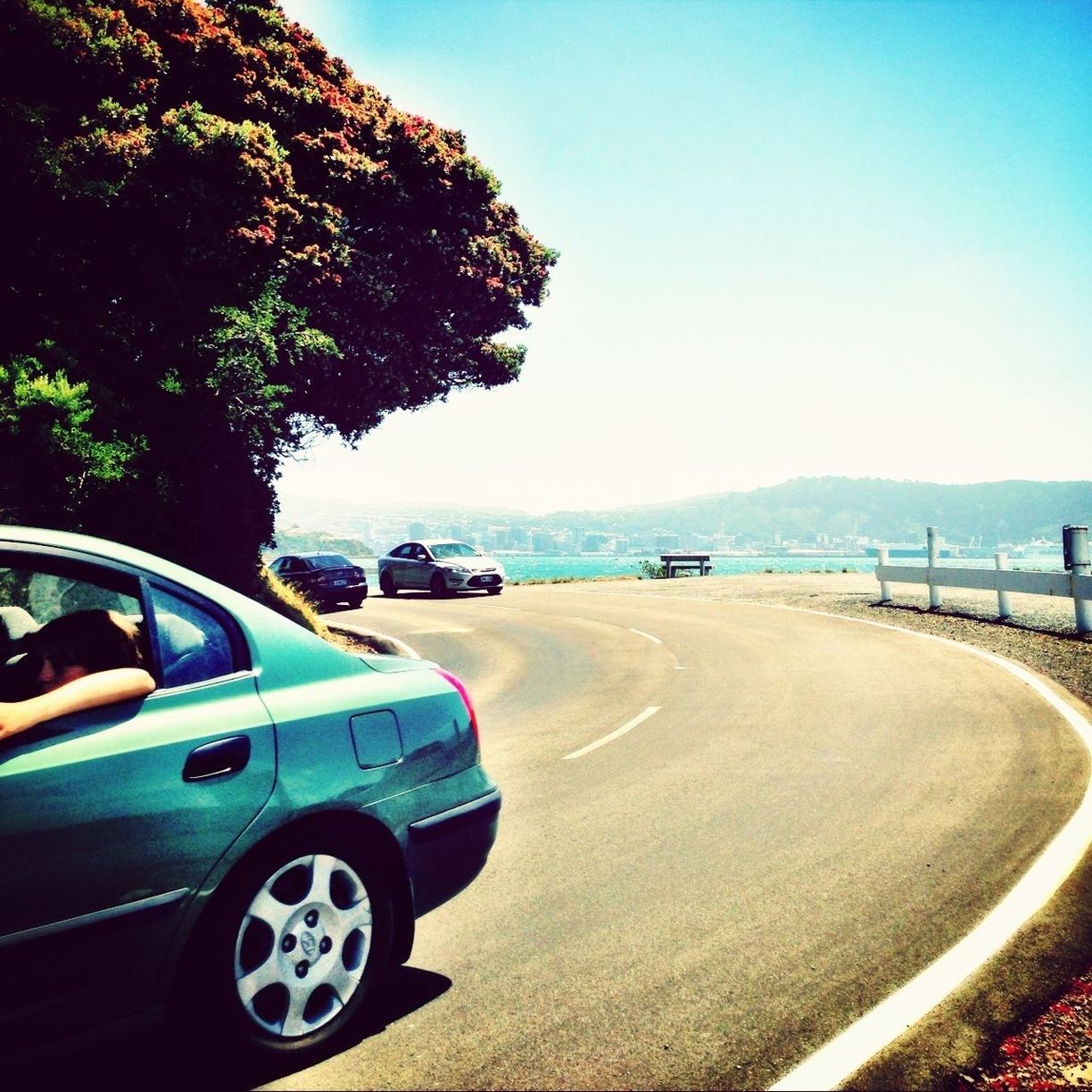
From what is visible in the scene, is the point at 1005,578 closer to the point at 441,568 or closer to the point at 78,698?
the point at 78,698

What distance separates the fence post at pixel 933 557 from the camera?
730 inches

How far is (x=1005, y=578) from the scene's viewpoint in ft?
52.5

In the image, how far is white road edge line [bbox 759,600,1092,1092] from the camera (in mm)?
2857

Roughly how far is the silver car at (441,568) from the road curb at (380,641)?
9.94 meters

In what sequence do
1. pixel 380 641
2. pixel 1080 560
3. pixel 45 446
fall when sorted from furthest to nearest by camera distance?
pixel 380 641
pixel 1080 560
pixel 45 446

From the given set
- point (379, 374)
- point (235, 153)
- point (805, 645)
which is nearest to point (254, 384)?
point (235, 153)

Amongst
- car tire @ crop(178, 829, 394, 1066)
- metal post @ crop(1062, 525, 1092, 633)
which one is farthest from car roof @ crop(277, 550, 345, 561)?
car tire @ crop(178, 829, 394, 1066)

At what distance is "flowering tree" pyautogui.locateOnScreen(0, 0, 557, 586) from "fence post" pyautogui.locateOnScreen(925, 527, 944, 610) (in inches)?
462

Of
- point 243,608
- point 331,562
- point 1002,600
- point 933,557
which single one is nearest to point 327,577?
point 331,562

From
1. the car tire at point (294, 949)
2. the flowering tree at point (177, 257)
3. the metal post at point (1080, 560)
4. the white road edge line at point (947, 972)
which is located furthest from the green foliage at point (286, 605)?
the car tire at point (294, 949)

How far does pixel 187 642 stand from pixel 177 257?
10.8m

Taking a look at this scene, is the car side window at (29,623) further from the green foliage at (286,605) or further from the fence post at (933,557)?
the fence post at (933,557)

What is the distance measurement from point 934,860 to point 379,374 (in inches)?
623

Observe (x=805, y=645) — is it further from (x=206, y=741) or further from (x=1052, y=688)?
(x=206, y=741)
